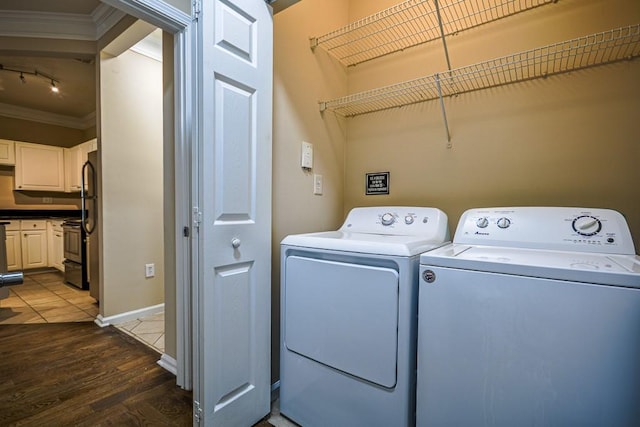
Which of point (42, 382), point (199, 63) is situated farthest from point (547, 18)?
point (42, 382)

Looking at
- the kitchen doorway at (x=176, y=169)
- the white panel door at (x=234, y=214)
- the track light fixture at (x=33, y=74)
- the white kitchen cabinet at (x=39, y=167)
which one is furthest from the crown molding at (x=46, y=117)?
the white panel door at (x=234, y=214)

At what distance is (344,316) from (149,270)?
86.9 inches

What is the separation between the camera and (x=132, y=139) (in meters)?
2.51

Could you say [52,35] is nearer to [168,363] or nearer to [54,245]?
[168,363]

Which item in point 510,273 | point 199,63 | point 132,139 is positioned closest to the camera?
point 510,273

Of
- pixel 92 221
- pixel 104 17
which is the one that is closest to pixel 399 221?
pixel 104 17

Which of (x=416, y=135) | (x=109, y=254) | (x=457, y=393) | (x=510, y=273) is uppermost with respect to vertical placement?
(x=416, y=135)

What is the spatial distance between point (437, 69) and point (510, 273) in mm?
1295

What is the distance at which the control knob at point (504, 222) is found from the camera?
49.3 inches

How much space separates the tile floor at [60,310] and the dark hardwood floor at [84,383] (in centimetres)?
12

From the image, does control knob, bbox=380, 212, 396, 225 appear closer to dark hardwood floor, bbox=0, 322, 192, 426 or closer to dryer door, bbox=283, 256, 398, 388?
dryer door, bbox=283, 256, 398, 388

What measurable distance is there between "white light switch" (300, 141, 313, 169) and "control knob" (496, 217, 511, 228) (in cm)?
100

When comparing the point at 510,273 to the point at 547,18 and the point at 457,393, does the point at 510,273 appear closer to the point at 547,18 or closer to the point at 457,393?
the point at 457,393

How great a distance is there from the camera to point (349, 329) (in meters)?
1.14
